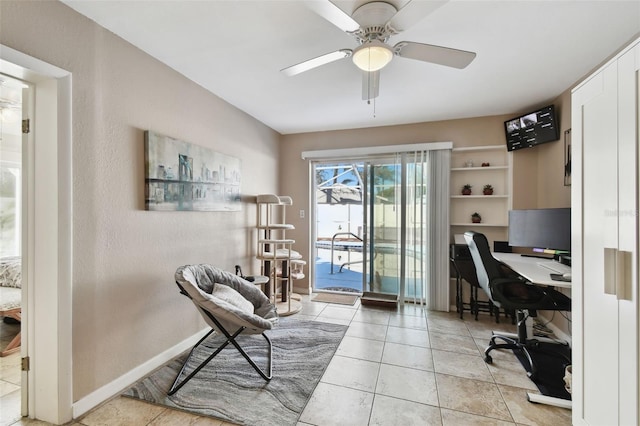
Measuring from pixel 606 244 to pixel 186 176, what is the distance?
280cm

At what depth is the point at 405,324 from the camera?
3.13m

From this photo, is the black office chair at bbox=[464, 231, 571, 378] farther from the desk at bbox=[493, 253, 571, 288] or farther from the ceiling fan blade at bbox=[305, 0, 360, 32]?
the ceiling fan blade at bbox=[305, 0, 360, 32]

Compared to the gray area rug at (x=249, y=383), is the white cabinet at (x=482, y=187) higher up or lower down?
higher up

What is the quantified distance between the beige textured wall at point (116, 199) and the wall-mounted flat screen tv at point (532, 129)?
138 inches

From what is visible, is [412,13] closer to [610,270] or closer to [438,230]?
[610,270]

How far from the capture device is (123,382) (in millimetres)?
1952

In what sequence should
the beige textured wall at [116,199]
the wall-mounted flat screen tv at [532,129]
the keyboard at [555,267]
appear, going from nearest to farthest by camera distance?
the beige textured wall at [116,199] < the keyboard at [555,267] < the wall-mounted flat screen tv at [532,129]

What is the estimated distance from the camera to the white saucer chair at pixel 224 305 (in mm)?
1831

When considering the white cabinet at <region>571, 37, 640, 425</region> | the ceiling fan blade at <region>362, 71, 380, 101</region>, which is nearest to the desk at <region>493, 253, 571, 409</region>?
the white cabinet at <region>571, 37, 640, 425</region>

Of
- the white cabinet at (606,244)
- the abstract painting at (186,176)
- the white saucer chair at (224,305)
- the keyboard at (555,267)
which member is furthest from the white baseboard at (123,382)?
the keyboard at (555,267)

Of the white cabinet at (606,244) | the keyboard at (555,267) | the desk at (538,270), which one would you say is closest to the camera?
the white cabinet at (606,244)

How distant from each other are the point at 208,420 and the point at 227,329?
56cm

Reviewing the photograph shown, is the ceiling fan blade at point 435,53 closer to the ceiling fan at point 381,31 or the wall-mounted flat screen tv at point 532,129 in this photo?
the ceiling fan at point 381,31

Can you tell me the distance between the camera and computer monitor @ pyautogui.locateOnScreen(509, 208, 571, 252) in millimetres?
2383
